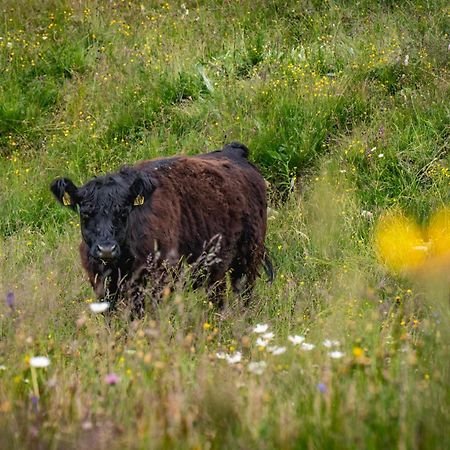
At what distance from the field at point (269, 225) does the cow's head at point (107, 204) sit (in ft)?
1.62

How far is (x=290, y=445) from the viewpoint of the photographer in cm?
303

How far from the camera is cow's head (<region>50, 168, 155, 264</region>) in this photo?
6473 mm

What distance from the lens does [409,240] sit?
26.2ft

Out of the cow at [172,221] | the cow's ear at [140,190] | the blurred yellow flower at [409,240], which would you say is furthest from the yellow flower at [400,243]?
the cow's ear at [140,190]

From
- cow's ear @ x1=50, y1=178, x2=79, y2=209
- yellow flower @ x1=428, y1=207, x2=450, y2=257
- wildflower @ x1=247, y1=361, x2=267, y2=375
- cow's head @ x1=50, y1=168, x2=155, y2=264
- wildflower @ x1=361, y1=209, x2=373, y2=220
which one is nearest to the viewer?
wildflower @ x1=247, y1=361, x2=267, y2=375

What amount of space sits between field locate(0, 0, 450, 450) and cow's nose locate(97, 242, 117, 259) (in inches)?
16.5

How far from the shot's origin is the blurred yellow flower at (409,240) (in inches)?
294

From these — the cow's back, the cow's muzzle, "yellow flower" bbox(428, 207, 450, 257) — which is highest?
the cow's muzzle

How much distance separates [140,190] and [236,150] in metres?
2.19

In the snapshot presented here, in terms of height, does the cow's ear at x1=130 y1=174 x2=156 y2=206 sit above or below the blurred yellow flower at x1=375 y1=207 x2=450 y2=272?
above

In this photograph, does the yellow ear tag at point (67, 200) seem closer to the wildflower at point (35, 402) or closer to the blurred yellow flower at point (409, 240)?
the blurred yellow flower at point (409, 240)

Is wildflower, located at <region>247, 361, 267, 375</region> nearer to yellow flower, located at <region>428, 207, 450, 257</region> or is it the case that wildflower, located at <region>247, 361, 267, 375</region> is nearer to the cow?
the cow

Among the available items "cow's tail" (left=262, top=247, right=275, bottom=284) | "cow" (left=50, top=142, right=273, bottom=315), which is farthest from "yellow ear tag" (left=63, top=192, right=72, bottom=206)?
"cow's tail" (left=262, top=247, right=275, bottom=284)

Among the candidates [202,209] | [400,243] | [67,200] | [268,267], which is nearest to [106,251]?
[67,200]
